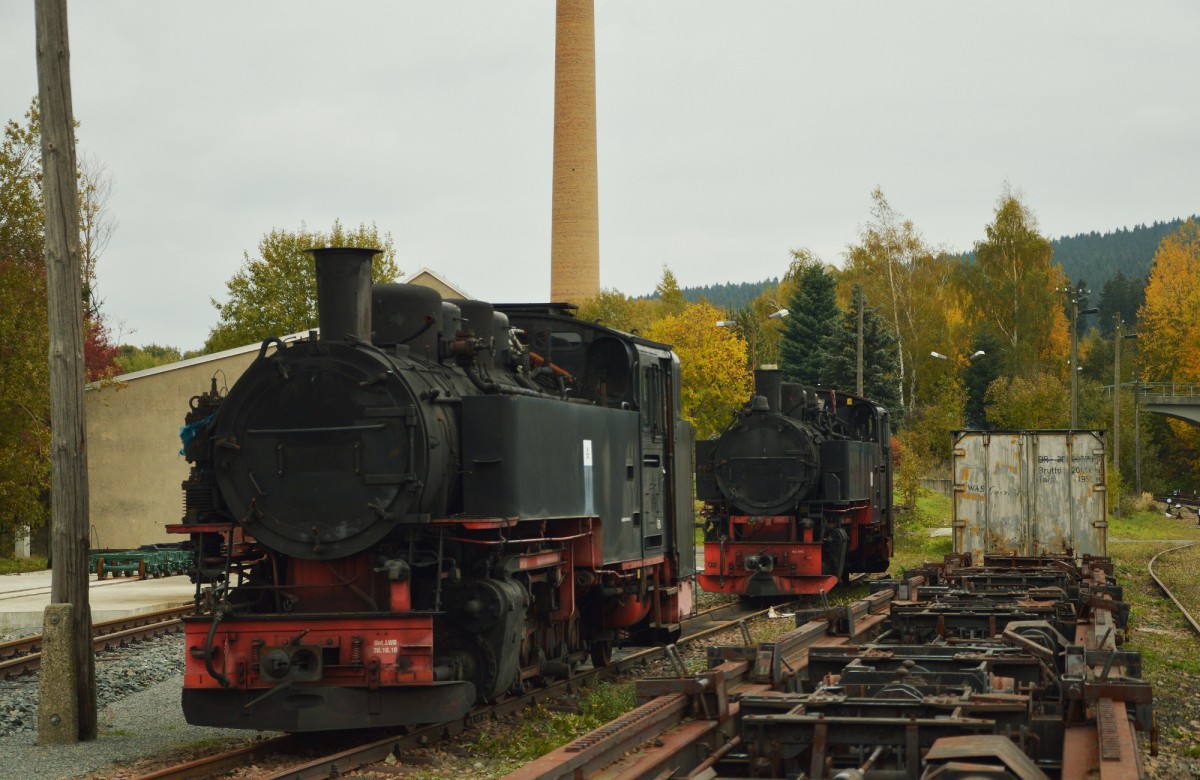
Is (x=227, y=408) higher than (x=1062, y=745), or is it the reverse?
(x=227, y=408)

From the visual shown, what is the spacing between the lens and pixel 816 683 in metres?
7.20

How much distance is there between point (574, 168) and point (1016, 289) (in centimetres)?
2412

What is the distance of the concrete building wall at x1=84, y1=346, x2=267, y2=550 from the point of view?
96.2 ft

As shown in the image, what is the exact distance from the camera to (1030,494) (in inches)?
738

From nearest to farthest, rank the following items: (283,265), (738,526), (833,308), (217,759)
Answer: (217,759) < (738,526) < (283,265) < (833,308)

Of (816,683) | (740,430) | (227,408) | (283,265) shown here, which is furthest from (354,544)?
(283,265)

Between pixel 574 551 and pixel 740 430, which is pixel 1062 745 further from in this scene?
pixel 740 430

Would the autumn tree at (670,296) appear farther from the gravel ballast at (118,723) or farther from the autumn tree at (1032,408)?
the gravel ballast at (118,723)

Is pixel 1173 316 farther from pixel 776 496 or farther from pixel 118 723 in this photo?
pixel 118 723

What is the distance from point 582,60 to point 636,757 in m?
50.6

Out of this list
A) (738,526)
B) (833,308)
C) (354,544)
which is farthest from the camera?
(833,308)

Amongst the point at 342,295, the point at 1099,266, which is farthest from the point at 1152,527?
the point at 1099,266

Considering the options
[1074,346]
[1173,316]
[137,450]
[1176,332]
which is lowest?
[137,450]

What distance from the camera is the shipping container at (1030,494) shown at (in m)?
18.6
